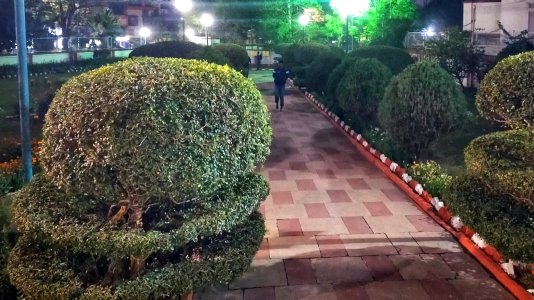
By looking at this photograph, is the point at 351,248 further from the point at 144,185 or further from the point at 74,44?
the point at 74,44

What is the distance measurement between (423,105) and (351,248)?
12.7 ft

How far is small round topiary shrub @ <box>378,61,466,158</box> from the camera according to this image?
949cm

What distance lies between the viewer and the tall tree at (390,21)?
25984 millimetres

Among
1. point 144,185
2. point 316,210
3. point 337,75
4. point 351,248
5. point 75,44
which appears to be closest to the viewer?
point 144,185

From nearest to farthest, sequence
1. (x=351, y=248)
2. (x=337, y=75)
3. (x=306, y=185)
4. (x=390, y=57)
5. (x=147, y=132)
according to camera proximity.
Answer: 1. (x=147, y=132)
2. (x=351, y=248)
3. (x=306, y=185)
4. (x=337, y=75)
5. (x=390, y=57)

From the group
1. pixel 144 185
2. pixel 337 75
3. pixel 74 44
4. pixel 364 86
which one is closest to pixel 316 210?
pixel 144 185

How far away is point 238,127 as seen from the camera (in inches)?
172

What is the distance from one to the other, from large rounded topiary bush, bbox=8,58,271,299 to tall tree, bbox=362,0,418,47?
73.3 ft

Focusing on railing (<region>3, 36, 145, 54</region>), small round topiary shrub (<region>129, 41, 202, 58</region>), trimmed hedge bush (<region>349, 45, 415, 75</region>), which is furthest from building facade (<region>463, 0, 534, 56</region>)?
railing (<region>3, 36, 145, 54</region>)

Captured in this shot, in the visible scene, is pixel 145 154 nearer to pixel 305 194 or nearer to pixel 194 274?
pixel 194 274

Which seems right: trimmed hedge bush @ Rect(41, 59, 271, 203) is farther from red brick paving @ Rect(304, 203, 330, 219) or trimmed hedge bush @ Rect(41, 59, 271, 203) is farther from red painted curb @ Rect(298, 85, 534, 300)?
red brick paving @ Rect(304, 203, 330, 219)

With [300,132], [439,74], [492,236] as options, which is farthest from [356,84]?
[492,236]

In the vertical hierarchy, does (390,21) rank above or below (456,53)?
above

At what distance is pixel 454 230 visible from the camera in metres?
6.98
